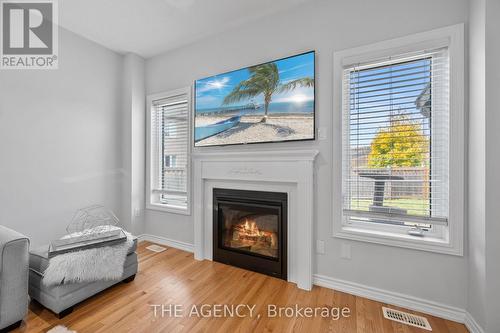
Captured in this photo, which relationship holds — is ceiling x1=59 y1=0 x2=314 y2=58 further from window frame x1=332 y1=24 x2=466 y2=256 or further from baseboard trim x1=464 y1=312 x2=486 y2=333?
baseboard trim x1=464 y1=312 x2=486 y2=333

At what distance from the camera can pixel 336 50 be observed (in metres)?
2.09

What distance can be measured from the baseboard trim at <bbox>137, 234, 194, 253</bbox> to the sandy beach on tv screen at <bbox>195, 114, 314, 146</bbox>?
1394mm

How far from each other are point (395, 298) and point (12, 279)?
2.87m

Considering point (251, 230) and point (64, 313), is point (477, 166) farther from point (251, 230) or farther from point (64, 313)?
point (64, 313)

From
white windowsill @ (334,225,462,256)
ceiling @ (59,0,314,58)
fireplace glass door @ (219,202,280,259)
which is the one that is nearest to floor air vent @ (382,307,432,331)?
white windowsill @ (334,225,462,256)

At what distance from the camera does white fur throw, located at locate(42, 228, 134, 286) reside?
167 centimetres

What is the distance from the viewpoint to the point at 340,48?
2.08 metres

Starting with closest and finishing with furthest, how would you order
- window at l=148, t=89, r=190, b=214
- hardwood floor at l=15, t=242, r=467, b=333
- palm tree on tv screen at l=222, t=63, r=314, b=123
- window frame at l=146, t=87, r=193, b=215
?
hardwood floor at l=15, t=242, r=467, b=333 → palm tree on tv screen at l=222, t=63, r=314, b=123 → window frame at l=146, t=87, r=193, b=215 → window at l=148, t=89, r=190, b=214

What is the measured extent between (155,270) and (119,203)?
1383mm

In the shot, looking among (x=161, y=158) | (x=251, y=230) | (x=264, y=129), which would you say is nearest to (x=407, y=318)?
(x=251, y=230)

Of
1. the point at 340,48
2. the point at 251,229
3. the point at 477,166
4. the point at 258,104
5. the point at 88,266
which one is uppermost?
the point at 340,48

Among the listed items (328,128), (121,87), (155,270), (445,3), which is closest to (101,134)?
(121,87)

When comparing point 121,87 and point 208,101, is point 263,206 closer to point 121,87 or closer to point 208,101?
point 208,101

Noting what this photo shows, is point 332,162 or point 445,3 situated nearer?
point 445,3
